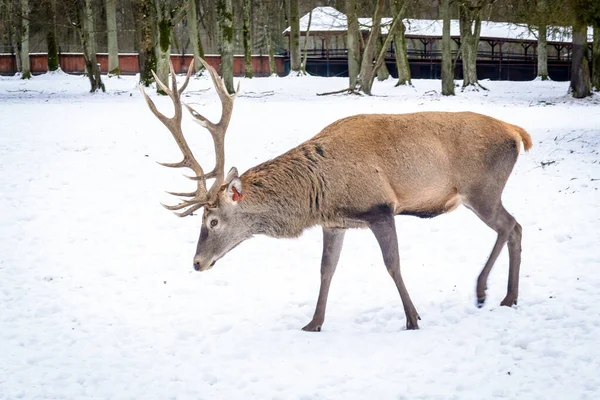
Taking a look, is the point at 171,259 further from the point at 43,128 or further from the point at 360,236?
the point at 43,128

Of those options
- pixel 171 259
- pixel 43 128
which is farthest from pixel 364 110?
pixel 171 259

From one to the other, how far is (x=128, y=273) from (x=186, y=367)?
252cm

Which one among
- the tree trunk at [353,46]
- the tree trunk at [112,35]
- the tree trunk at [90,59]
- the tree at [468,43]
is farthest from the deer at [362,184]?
the tree trunk at [112,35]

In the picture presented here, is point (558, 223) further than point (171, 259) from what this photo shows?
Yes

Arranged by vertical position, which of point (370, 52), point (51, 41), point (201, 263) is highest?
point (51, 41)

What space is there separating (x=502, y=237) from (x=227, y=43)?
16846mm

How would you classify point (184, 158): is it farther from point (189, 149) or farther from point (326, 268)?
point (326, 268)

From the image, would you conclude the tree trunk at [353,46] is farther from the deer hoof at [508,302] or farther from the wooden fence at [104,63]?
the deer hoof at [508,302]

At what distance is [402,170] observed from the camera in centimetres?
567

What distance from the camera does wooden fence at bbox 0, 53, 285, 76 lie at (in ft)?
137

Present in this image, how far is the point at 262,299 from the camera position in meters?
6.53

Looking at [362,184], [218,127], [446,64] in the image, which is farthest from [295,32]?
[362,184]

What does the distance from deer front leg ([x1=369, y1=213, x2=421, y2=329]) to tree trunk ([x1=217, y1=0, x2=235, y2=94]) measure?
53.6 ft

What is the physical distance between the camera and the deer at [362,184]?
5.55 metres
